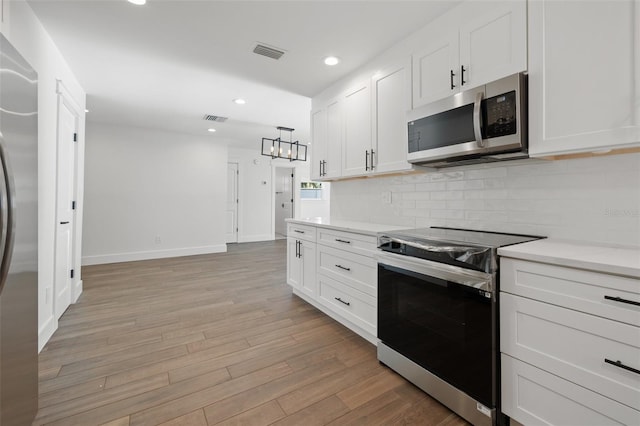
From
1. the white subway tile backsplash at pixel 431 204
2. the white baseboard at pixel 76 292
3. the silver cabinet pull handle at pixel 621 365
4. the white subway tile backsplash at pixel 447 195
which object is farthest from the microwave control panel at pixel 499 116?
the white baseboard at pixel 76 292

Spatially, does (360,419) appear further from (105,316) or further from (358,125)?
(105,316)

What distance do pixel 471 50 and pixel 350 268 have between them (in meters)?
1.81

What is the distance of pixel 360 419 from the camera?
1.51 metres

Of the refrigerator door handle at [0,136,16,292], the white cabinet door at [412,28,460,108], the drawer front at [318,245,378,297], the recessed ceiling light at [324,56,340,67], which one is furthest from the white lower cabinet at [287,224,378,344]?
the refrigerator door handle at [0,136,16,292]

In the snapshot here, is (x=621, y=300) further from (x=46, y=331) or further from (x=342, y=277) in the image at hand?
(x=46, y=331)

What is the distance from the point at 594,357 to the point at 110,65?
4.25 meters

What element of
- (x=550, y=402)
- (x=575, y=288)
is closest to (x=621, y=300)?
(x=575, y=288)

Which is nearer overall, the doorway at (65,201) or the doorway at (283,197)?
the doorway at (65,201)

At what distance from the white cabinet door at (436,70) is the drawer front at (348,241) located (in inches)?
44.6

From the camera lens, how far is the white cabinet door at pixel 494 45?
5.27ft

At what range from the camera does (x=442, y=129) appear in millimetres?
1947

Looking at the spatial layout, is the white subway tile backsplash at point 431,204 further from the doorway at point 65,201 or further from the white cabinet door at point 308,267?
the doorway at point 65,201

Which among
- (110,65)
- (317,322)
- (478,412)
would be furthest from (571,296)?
(110,65)

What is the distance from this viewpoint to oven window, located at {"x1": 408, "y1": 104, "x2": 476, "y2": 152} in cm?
181
